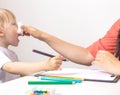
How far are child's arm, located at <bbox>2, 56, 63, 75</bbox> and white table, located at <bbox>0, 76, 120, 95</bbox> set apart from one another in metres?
0.19

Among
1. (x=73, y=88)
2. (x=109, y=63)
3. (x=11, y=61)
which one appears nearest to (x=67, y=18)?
(x=11, y=61)

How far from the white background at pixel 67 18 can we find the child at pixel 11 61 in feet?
1.77

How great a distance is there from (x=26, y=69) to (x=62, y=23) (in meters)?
0.73

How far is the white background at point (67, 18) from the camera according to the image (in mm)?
1677

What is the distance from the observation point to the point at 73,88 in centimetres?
78

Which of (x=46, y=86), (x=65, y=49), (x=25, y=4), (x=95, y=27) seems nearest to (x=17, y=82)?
(x=46, y=86)

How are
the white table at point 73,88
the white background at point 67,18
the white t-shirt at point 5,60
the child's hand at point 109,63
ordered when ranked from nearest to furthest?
the white table at point 73,88 → the child's hand at point 109,63 → the white t-shirt at point 5,60 → the white background at point 67,18

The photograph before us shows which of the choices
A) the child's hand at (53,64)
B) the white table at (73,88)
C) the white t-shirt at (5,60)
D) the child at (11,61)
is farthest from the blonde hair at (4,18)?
the white table at (73,88)

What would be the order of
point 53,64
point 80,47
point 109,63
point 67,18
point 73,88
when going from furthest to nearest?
point 67,18
point 80,47
point 53,64
point 109,63
point 73,88

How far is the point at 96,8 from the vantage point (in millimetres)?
1686

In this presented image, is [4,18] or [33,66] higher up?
[4,18]

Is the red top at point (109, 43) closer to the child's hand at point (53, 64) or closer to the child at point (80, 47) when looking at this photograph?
the child at point (80, 47)

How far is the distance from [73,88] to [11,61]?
1.45 feet

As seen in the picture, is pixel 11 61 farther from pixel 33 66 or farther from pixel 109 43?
pixel 109 43
